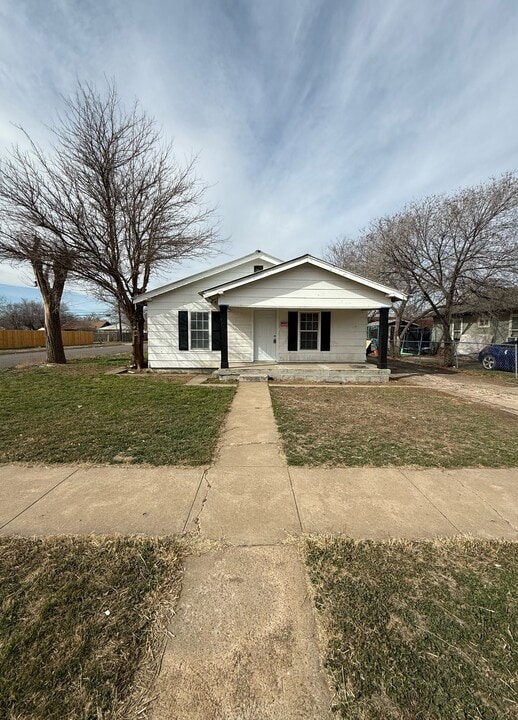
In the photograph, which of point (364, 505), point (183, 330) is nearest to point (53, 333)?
point (183, 330)

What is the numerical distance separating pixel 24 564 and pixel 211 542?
4.36ft

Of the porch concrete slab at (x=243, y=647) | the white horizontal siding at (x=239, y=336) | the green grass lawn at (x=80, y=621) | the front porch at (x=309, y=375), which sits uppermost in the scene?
the white horizontal siding at (x=239, y=336)

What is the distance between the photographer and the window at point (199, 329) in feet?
41.8

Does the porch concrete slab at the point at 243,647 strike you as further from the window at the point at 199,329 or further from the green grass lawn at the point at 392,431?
the window at the point at 199,329

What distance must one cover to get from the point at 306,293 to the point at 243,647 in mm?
10064

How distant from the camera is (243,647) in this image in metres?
1.69

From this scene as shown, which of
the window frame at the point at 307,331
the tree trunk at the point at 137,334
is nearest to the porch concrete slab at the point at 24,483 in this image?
the tree trunk at the point at 137,334

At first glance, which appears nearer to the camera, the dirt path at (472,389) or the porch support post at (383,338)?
the dirt path at (472,389)

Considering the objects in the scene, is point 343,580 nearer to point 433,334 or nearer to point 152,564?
point 152,564

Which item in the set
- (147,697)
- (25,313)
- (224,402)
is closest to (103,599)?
(147,697)

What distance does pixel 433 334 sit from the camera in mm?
25922

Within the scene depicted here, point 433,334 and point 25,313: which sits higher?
point 25,313

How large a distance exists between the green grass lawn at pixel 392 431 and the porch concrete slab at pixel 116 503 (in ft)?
5.15

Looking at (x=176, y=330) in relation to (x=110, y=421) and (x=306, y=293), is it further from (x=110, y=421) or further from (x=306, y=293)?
(x=110, y=421)
